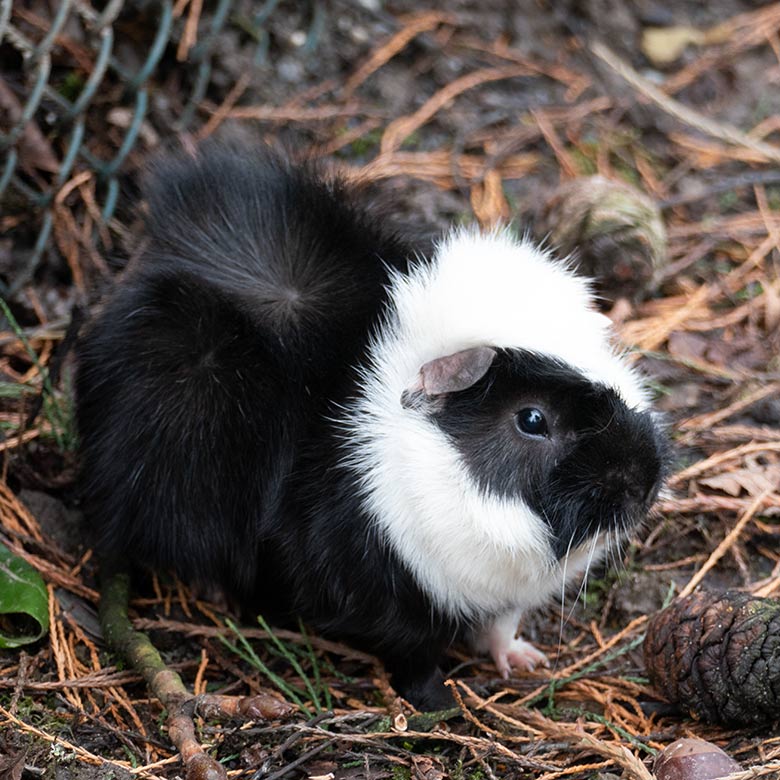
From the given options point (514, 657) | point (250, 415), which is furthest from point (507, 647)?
point (250, 415)

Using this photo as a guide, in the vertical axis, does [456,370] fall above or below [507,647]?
above

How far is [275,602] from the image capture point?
3.03m

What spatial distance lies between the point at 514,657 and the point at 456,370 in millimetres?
956

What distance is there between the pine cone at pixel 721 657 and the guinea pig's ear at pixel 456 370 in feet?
2.62

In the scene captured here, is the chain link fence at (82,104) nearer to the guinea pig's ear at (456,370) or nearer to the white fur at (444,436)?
the white fur at (444,436)

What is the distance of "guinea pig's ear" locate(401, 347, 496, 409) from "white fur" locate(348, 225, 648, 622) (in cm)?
8

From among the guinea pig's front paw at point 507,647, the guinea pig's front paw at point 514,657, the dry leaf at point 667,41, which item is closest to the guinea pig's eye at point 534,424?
the guinea pig's front paw at point 507,647

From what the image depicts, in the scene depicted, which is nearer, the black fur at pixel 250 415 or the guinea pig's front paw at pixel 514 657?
the black fur at pixel 250 415

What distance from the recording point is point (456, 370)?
2.50m

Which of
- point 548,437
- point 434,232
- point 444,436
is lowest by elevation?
point 444,436

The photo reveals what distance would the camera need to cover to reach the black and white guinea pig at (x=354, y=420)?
2.55 meters

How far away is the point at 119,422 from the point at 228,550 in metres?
0.44

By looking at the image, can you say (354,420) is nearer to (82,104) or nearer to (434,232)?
(434,232)

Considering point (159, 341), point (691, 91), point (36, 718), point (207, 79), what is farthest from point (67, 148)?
point (691, 91)
